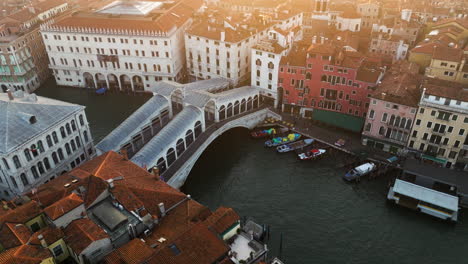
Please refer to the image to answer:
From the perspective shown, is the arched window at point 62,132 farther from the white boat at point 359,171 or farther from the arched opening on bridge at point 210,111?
the white boat at point 359,171

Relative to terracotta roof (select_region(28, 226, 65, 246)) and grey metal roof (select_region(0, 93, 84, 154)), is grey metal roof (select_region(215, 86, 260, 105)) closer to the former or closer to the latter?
grey metal roof (select_region(0, 93, 84, 154))

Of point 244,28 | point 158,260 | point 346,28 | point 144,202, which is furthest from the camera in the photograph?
point 346,28

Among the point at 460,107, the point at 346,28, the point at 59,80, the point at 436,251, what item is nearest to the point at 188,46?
the point at 59,80

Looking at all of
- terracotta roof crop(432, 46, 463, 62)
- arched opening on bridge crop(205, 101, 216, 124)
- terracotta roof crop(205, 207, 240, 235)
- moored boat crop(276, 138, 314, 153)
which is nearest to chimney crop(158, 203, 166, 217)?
terracotta roof crop(205, 207, 240, 235)

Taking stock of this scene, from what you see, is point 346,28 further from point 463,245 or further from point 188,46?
point 463,245

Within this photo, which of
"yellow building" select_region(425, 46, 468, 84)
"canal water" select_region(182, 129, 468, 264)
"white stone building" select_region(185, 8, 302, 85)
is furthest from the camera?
"white stone building" select_region(185, 8, 302, 85)
